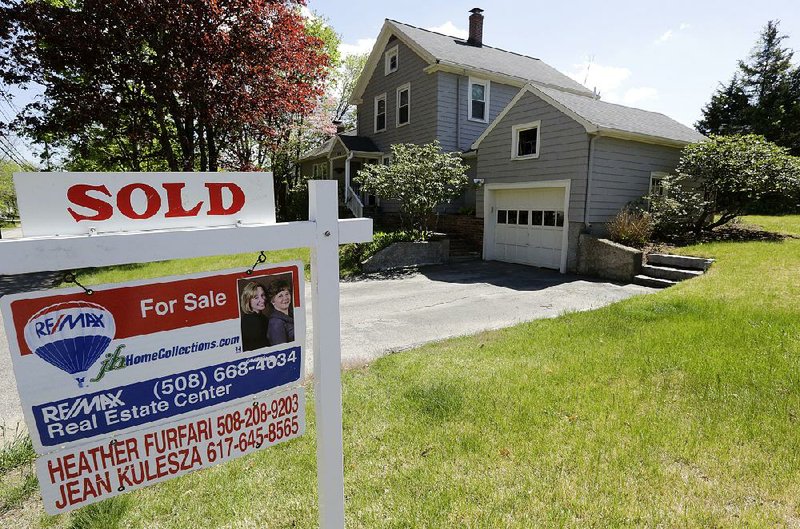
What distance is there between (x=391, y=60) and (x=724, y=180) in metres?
14.5

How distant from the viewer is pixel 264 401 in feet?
6.29

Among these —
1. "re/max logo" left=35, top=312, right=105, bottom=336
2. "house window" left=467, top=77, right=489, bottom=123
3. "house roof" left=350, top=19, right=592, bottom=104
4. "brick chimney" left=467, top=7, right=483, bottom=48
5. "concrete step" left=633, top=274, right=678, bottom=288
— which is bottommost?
"concrete step" left=633, top=274, right=678, bottom=288

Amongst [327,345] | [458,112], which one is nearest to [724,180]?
[458,112]

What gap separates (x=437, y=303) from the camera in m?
8.55

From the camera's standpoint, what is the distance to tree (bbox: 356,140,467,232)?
42.8 ft

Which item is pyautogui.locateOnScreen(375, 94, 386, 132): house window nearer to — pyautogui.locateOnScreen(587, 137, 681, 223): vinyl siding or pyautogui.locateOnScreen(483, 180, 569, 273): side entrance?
pyautogui.locateOnScreen(483, 180, 569, 273): side entrance

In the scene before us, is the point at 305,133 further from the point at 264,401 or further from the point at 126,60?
the point at 264,401

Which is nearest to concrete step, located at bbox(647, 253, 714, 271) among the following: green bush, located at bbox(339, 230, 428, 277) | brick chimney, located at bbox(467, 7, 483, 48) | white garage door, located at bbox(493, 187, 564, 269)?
white garage door, located at bbox(493, 187, 564, 269)

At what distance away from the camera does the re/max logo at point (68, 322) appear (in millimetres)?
1450

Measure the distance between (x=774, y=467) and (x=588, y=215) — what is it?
9681 millimetres

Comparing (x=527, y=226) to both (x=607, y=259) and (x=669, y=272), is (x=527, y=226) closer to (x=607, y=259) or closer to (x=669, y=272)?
(x=607, y=259)

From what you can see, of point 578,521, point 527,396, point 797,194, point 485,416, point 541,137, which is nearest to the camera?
point 578,521

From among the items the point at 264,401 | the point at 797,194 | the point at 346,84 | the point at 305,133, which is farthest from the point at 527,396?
the point at 346,84

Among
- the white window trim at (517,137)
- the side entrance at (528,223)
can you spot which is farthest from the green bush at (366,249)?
the white window trim at (517,137)
